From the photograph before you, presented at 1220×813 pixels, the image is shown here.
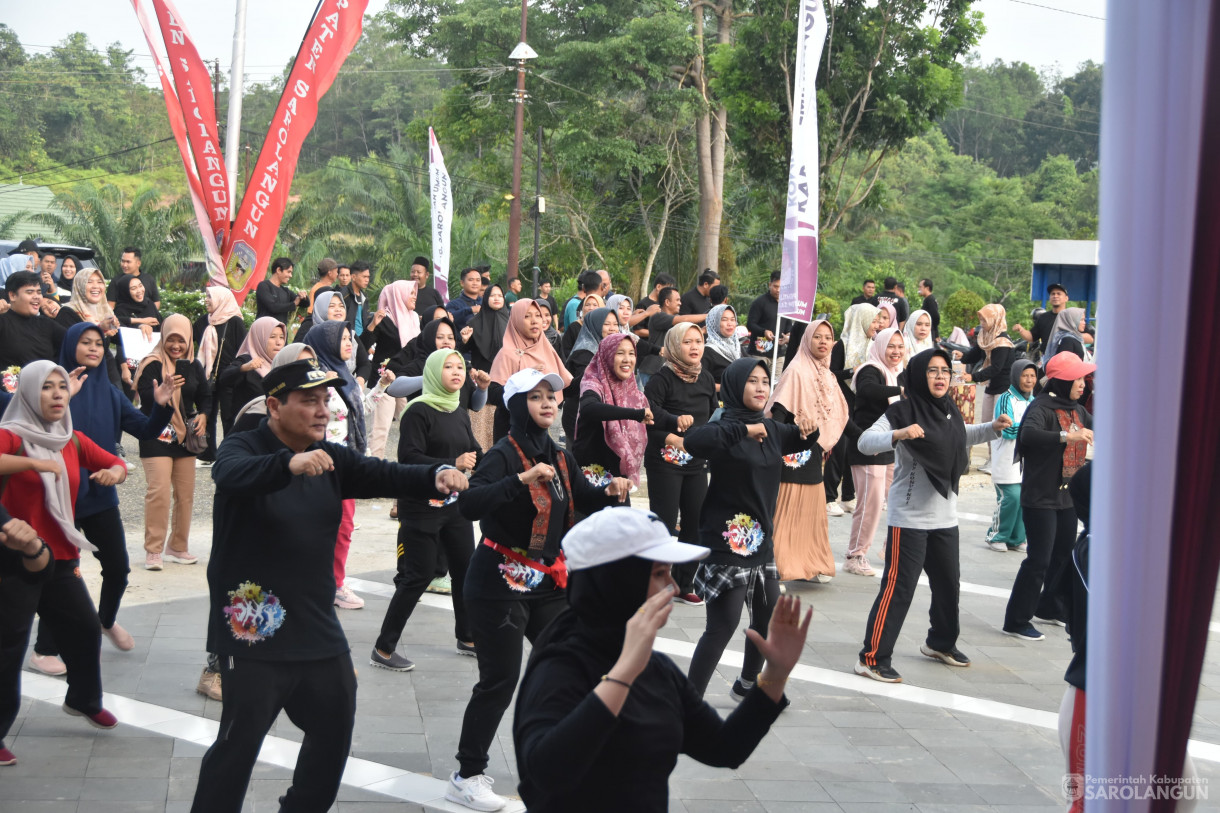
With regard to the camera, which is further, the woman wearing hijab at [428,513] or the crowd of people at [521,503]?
the woman wearing hijab at [428,513]

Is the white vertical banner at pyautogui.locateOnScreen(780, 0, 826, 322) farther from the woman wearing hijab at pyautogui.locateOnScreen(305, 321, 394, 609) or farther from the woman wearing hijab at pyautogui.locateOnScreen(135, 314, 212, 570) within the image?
the woman wearing hijab at pyautogui.locateOnScreen(135, 314, 212, 570)

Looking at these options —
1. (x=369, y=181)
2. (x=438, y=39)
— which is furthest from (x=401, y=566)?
(x=369, y=181)

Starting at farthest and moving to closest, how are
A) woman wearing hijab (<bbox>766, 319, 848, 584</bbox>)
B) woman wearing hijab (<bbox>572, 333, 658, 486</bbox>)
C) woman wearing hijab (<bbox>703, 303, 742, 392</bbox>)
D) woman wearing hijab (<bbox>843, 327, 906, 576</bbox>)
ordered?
woman wearing hijab (<bbox>703, 303, 742, 392</bbox>), woman wearing hijab (<bbox>843, 327, 906, 576</bbox>), woman wearing hijab (<bbox>766, 319, 848, 584</bbox>), woman wearing hijab (<bbox>572, 333, 658, 486</bbox>)

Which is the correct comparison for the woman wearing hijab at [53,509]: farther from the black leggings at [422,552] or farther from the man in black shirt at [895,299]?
the man in black shirt at [895,299]

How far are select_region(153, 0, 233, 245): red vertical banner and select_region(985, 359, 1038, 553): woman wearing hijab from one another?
7.23 metres

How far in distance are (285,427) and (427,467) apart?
19.6 inches

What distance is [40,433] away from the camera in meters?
5.21

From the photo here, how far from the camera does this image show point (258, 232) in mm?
11422

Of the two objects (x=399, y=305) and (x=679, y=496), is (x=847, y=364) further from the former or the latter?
(x=399, y=305)

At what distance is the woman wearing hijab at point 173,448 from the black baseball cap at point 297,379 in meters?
3.86

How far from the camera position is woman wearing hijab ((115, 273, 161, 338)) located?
1226 cm

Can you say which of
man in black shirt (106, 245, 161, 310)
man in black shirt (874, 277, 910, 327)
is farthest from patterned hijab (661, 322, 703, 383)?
man in black shirt (106, 245, 161, 310)

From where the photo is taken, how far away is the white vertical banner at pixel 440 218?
53.7ft

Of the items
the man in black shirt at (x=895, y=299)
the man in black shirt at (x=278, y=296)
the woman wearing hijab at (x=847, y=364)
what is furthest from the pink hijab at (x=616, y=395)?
the man in black shirt at (x=895, y=299)
